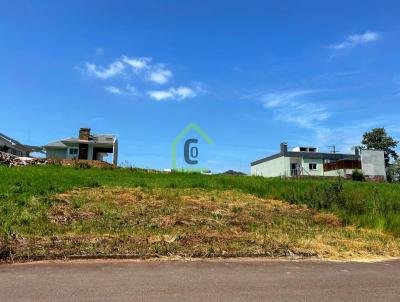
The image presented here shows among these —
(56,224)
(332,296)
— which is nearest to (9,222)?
(56,224)

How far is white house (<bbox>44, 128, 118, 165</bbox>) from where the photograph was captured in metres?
54.0

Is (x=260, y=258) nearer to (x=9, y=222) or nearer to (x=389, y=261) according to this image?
(x=389, y=261)

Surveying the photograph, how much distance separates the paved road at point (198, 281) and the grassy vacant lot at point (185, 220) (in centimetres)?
106

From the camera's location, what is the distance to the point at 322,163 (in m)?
63.3

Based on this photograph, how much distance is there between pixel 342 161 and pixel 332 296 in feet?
178

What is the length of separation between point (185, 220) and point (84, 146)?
141 feet

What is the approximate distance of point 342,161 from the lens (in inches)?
2304

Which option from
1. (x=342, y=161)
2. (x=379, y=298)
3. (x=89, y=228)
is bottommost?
(x=379, y=298)

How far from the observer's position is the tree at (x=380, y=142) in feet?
279

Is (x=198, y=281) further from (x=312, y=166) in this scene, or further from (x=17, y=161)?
(x=312, y=166)

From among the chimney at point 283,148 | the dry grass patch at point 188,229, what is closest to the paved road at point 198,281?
the dry grass patch at point 188,229

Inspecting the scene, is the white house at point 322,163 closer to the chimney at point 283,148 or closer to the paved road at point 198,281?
the chimney at point 283,148

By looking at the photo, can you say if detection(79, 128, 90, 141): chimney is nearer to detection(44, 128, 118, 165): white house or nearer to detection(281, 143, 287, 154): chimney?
detection(44, 128, 118, 165): white house

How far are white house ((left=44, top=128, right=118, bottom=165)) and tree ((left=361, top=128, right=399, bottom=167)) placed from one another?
175 ft
